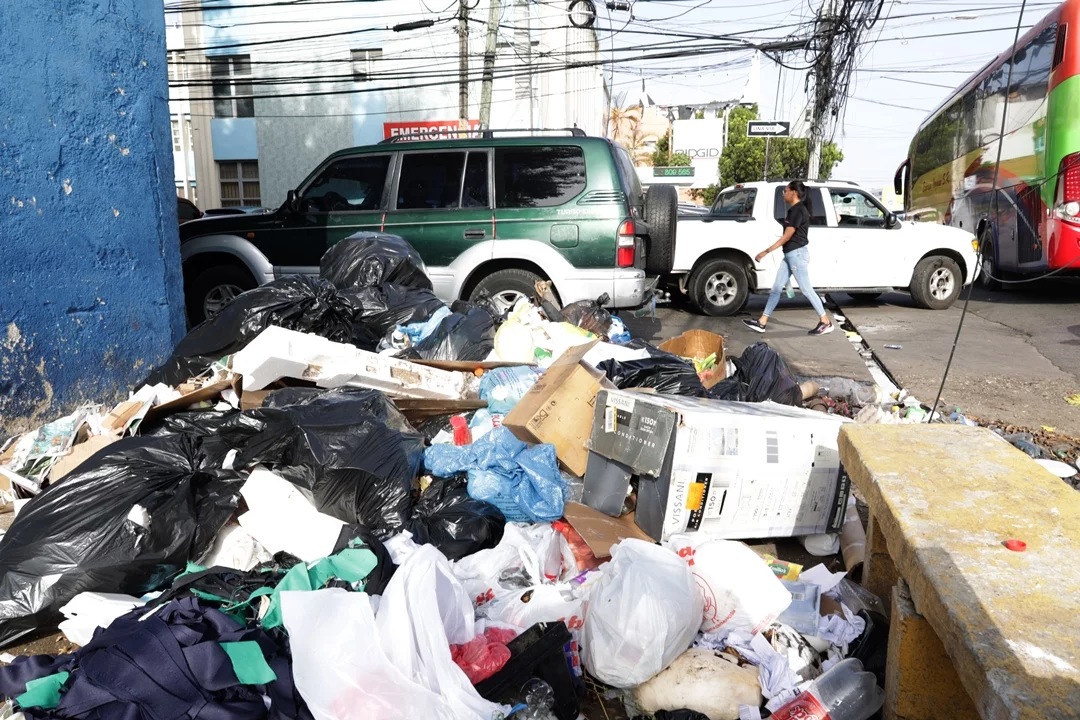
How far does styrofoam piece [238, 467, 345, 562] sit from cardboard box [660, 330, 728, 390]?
2689 mm

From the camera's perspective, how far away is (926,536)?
1.96 metres

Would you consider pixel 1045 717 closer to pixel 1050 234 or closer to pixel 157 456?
pixel 157 456

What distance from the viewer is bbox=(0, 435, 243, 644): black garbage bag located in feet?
8.78

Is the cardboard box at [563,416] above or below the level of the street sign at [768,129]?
below

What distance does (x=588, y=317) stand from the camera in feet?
19.1

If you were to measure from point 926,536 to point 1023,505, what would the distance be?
0.43 meters

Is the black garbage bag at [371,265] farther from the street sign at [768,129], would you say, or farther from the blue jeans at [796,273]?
the street sign at [768,129]

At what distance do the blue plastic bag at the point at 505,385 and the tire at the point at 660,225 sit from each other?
10.2 ft

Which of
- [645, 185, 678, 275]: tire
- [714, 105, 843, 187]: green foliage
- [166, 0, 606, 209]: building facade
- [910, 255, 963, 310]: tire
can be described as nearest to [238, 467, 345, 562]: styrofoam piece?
[645, 185, 678, 275]: tire

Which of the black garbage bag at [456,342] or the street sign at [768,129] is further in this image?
the street sign at [768,129]

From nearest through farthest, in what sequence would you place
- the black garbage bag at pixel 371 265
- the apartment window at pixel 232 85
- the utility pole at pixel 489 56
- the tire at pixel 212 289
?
the black garbage bag at pixel 371 265, the tire at pixel 212 289, the utility pole at pixel 489 56, the apartment window at pixel 232 85

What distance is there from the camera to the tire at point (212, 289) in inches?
271

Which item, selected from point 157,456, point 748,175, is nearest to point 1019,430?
point 157,456

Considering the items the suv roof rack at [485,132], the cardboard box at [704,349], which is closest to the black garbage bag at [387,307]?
the cardboard box at [704,349]
